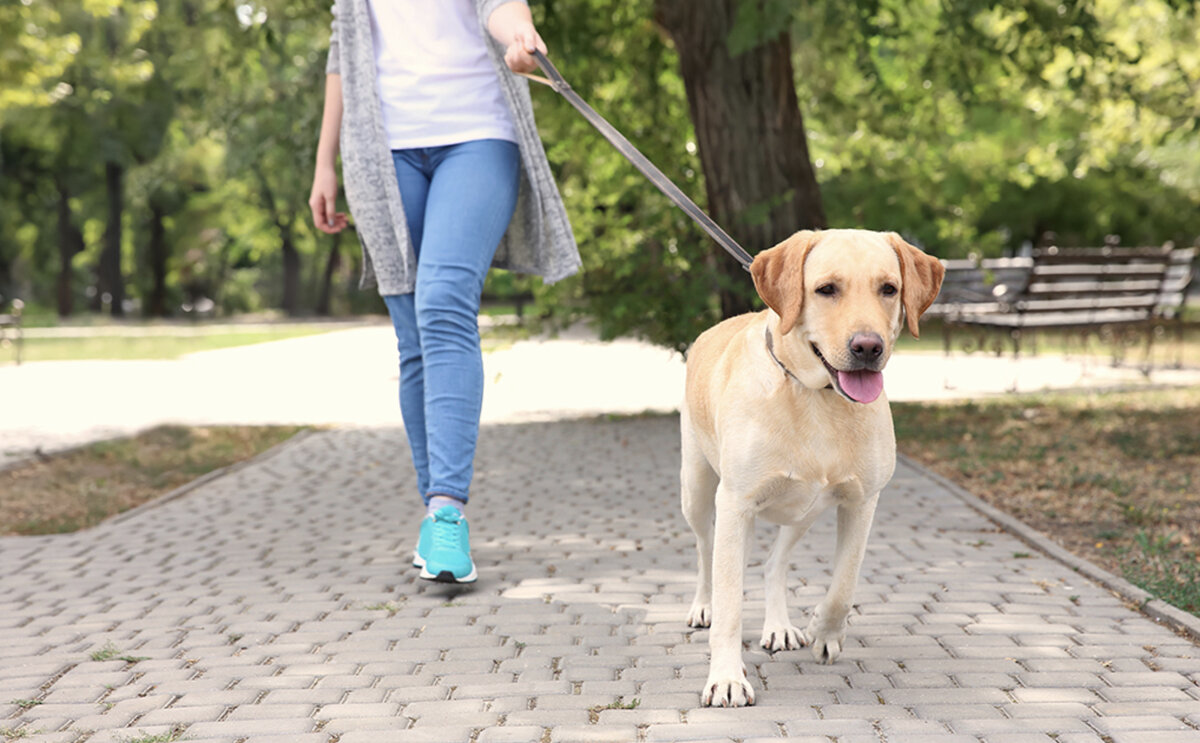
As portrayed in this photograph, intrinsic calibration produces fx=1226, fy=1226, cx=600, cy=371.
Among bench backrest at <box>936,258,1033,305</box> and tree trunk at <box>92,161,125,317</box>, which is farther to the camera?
tree trunk at <box>92,161,125,317</box>

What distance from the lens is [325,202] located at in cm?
522

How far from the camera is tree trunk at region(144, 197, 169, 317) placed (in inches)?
1924

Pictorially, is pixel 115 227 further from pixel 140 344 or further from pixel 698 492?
pixel 698 492

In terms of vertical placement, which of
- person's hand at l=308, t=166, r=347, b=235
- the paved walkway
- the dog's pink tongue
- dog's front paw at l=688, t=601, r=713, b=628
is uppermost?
person's hand at l=308, t=166, r=347, b=235

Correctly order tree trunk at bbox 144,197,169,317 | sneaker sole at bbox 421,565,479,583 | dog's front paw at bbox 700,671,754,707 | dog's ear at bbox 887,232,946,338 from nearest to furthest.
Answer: dog's ear at bbox 887,232,946,338, dog's front paw at bbox 700,671,754,707, sneaker sole at bbox 421,565,479,583, tree trunk at bbox 144,197,169,317

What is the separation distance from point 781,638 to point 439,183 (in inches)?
85.5

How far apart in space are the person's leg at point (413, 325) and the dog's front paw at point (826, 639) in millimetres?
1719

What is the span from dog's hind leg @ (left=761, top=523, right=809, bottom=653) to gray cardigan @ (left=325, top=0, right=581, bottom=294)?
1.65 meters

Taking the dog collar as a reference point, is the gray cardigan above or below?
above

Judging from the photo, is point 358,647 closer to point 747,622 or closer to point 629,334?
point 747,622

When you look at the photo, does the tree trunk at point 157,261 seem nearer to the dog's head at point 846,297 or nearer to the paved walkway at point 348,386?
the paved walkway at point 348,386

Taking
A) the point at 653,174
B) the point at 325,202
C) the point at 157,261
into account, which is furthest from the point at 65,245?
the point at 653,174

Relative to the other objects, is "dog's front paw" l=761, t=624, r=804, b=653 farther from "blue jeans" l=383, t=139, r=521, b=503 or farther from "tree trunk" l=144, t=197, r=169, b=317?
"tree trunk" l=144, t=197, r=169, b=317

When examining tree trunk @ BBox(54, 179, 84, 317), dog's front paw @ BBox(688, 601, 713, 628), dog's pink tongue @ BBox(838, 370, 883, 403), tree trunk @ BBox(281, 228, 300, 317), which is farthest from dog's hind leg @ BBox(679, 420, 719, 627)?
tree trunk @ BBox(281, 228, 300, 317)
